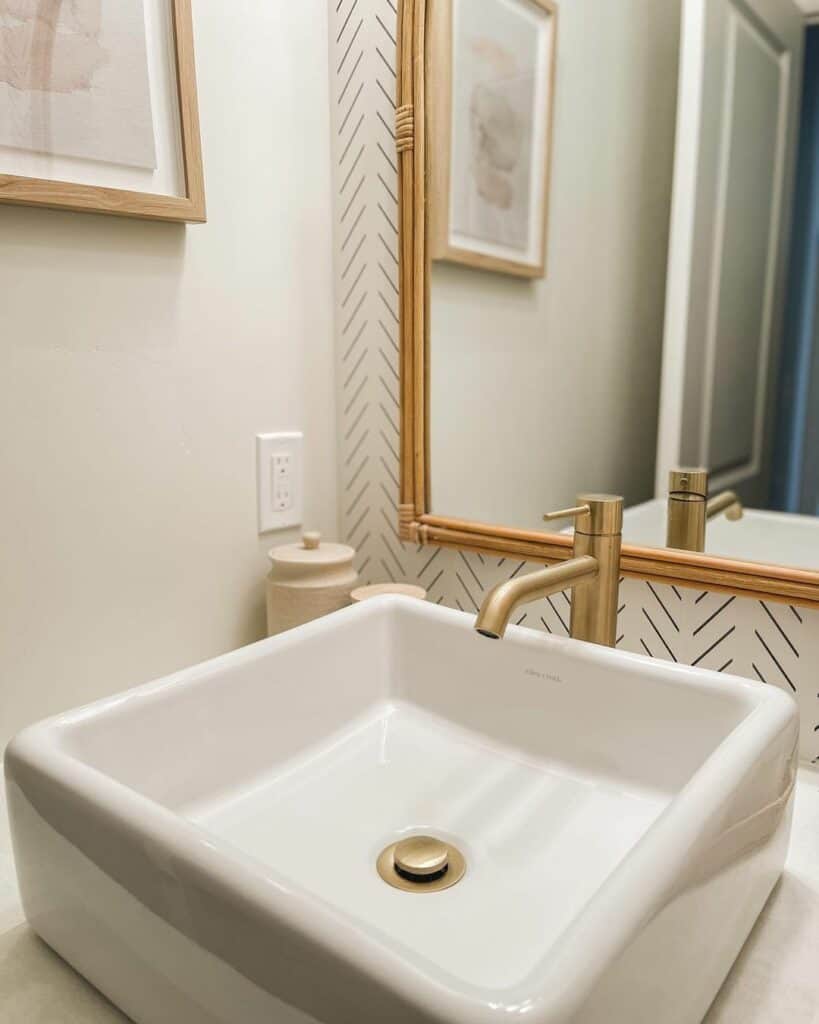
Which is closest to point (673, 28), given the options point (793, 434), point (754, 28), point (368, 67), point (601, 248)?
point (754, 28)

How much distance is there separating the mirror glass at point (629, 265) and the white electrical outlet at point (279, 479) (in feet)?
0.63

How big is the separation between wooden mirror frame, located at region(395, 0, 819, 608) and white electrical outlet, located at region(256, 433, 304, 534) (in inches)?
5.8

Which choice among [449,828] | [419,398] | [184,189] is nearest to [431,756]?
[449,828]

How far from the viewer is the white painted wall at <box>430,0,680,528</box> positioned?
961mm

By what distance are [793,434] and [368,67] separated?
28.3 inches

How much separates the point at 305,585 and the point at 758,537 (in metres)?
0.52

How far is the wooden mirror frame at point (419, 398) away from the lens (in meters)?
0.89

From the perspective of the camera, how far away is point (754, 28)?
2.96 ft

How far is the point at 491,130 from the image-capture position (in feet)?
3.37

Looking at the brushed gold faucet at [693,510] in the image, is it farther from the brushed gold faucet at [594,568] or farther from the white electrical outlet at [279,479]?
the white electrical outlet at [279,479]

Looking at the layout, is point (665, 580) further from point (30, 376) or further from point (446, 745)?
point (30, 376)

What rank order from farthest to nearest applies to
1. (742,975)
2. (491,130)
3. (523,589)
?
1. (491,130)
2. (523,589)
3. (742,975)

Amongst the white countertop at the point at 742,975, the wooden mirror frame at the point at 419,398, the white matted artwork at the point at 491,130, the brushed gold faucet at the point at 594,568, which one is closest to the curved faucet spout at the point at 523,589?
the brushed gold faucet at the point at 594,568

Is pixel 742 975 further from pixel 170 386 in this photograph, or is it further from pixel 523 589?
pixel 170 386
